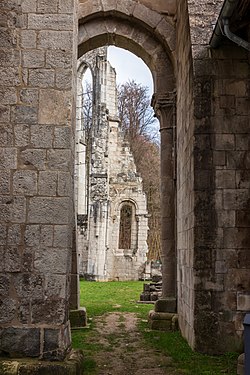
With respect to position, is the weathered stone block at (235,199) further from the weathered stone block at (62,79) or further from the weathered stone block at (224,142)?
the weathered stone block at (62,79)

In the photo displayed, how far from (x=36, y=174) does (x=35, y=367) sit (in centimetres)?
186

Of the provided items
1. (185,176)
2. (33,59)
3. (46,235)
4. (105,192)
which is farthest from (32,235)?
(105,192)

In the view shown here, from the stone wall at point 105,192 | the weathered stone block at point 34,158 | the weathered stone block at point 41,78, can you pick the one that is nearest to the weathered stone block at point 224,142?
the weathered stone block at point 41,78

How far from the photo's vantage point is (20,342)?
478 centimetres

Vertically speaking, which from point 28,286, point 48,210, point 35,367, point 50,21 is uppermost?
point 50,21

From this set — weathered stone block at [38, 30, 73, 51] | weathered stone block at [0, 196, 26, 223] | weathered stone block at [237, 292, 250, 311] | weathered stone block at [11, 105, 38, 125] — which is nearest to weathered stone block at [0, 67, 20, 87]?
weathered stone block at [11, 105, 38, 125]

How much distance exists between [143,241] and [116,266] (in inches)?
69.9

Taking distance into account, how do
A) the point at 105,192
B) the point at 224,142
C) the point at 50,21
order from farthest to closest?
the point at 105,192 < the point at 224,142 < the point at 50,21

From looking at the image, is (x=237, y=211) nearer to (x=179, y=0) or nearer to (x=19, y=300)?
(x=19, y=300)

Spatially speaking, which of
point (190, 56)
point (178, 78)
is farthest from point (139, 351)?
point (178, 78)

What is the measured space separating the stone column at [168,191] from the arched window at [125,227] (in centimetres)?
1535

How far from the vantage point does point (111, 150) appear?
2564 centimetres

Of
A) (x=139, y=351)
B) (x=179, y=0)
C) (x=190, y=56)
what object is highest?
(x=179, y=0)

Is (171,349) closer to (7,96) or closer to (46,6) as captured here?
(7,96)
